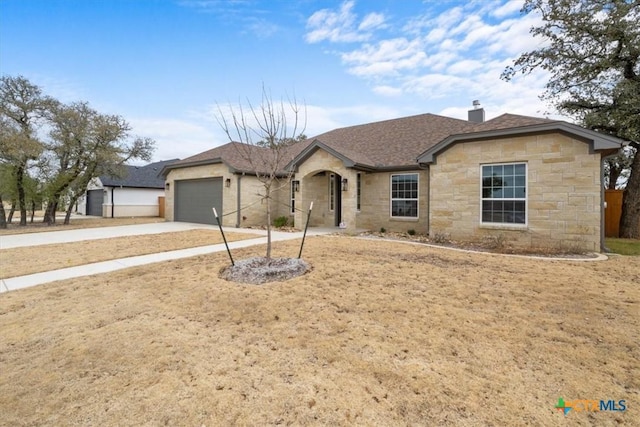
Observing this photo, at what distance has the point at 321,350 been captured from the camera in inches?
125

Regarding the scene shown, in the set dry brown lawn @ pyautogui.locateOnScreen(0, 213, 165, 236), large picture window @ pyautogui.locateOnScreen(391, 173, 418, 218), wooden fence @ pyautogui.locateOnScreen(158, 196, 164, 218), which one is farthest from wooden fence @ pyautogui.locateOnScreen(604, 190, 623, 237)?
wooden fence @ pyautogui.locateOnScreen(158, 196, 164, 218)

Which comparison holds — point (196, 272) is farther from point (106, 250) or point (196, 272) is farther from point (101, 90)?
point (101, 90)

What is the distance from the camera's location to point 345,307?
431 centimetres

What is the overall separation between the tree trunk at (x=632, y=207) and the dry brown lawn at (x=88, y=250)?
14577 mm

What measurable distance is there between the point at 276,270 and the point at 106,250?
19.5 feet

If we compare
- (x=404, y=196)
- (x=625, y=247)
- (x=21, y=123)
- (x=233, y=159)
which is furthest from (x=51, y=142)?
(x=625, y=247)

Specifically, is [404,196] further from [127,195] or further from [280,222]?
[127,195]

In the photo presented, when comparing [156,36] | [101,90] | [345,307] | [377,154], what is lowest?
[345,307]

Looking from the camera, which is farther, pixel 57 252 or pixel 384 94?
pixel 384 94

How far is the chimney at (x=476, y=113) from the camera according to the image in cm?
1520

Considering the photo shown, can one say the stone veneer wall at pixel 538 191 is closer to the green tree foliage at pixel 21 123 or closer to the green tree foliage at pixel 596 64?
the green tree foliage at pixel 596 64

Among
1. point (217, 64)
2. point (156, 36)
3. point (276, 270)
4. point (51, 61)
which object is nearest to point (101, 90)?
point (51, 61)

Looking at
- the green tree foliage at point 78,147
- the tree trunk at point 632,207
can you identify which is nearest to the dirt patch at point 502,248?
the tree trunk at point 632,207

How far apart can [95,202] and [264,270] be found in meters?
30.2
